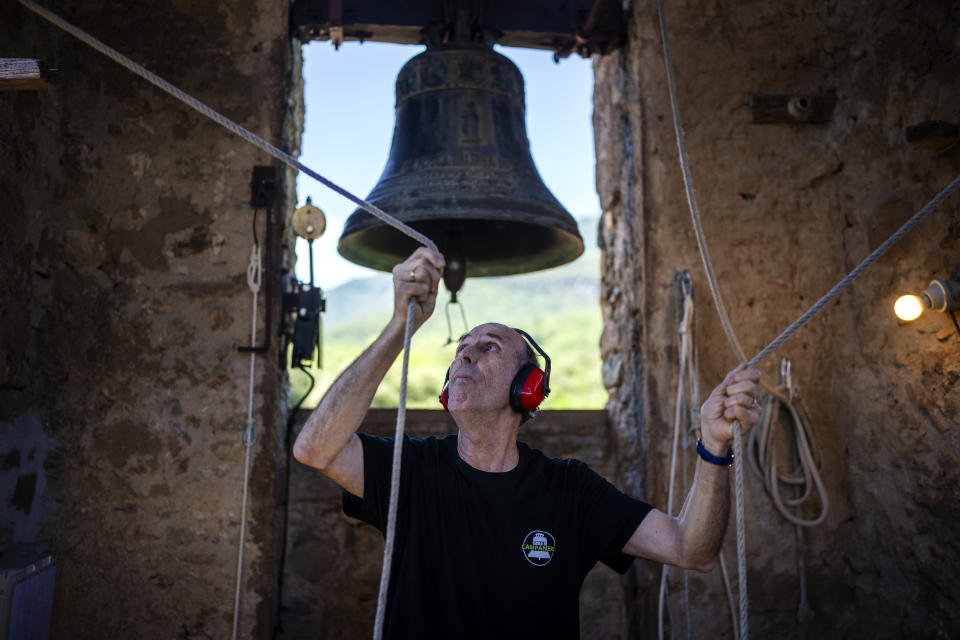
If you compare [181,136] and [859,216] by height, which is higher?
[181,136]

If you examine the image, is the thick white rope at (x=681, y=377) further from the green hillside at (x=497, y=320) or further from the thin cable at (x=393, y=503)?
the green hillside at (x=497, y=320)

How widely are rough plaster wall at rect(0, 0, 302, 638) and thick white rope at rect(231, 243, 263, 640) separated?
31mm

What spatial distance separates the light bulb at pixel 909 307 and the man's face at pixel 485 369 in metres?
1.36

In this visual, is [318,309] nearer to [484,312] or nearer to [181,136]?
[181,136]

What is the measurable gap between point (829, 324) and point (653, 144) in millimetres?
981

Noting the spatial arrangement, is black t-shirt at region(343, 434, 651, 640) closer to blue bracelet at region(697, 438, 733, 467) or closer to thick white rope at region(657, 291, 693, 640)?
blue bracelet at region(697, 438, 733, 467)

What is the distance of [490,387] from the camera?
208 cm

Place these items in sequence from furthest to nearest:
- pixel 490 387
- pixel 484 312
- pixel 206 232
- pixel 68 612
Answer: pixel 484 312 < pixel 206 232 < pixel 68 612 < pixel 490 387

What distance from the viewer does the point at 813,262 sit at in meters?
2.98

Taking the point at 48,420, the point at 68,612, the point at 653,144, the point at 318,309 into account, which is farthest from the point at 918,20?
the point at 68,612

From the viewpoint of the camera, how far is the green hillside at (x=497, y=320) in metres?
25.5

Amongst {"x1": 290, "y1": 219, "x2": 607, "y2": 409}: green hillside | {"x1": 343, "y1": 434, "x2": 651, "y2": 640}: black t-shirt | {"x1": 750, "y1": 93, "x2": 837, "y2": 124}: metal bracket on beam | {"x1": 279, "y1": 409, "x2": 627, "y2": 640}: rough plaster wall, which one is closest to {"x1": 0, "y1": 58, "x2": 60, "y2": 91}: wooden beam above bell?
{"x1": 343, "y1": 434, "x2": 651, "y2": 640}: black t-shirt

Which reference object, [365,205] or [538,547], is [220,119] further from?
[538,547]

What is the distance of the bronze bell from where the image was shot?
2596mm
